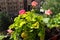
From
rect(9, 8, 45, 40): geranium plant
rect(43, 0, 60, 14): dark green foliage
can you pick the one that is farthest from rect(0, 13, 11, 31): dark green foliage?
rect(9, 8, 45, 40): geranium plant

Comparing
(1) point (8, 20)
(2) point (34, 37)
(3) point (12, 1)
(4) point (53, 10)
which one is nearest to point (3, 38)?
(2) point (34, 37)

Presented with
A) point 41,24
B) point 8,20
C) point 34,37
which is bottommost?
point 8,20

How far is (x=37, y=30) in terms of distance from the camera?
2855mm

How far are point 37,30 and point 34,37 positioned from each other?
0.12 m

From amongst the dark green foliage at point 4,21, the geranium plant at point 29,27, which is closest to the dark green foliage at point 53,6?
the geranium plant at point 29,27

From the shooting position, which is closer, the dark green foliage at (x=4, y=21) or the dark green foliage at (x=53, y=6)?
the dark green foliage at (x=53, y=6)

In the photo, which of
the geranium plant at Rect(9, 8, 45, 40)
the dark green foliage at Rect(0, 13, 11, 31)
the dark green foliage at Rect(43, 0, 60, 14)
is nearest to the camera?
the geranium plant at Rect(9, 8, 45, 40)

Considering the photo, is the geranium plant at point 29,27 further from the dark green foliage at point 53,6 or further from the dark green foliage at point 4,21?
the dark green foliage at point 4,21

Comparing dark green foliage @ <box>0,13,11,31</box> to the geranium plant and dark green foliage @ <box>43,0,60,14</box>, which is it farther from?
the geranium plant

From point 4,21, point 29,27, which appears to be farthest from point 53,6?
point 4,21

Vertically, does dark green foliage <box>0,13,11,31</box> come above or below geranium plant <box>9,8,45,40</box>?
below

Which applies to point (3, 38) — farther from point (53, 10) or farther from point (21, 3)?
point (21, 3)

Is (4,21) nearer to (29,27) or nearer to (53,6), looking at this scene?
(53,6)

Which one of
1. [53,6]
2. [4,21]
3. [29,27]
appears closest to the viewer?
[29,27]
